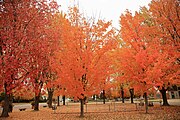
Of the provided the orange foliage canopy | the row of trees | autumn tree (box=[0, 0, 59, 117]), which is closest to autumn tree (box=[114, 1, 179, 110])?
the row of trees

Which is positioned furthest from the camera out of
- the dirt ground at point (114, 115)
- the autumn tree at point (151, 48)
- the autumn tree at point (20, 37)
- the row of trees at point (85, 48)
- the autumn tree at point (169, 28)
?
the autumn tree at point (151, 48)

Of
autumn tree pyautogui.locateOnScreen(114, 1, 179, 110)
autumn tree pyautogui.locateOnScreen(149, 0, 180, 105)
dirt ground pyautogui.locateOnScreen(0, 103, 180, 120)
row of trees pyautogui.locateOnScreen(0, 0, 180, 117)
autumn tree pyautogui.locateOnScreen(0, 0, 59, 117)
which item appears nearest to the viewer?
autumn tree pyautogui.locateOnScreen(0, 0, 59, 117)

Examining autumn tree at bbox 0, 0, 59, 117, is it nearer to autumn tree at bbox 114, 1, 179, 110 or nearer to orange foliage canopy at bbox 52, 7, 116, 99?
orange foliage canopy at bbox 52, 7, 116, 99

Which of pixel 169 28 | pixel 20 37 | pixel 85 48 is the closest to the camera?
pixel 20 37

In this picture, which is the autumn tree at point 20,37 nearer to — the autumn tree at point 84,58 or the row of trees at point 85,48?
the row of trees at point 85,48

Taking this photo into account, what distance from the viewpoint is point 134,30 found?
15.8 m

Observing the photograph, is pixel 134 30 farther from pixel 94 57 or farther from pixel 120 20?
pixel 94 57

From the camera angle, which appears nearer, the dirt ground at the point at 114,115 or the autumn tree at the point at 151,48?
the dirt ground at the point at 114,115

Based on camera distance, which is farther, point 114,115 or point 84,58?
point 114,115

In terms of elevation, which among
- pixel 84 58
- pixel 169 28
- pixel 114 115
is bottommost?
pixel 114 115

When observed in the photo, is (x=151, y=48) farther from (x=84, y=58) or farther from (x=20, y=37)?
(x=20, y=37)

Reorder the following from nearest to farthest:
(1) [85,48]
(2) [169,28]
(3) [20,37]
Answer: (3) [20,37], (2) [169,28], (1) [85,48]

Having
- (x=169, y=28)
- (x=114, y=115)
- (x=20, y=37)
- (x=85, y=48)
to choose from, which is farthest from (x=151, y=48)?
(x=20, y=37)

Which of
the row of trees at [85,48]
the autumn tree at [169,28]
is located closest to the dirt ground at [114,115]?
the row of trees at [85,48]
